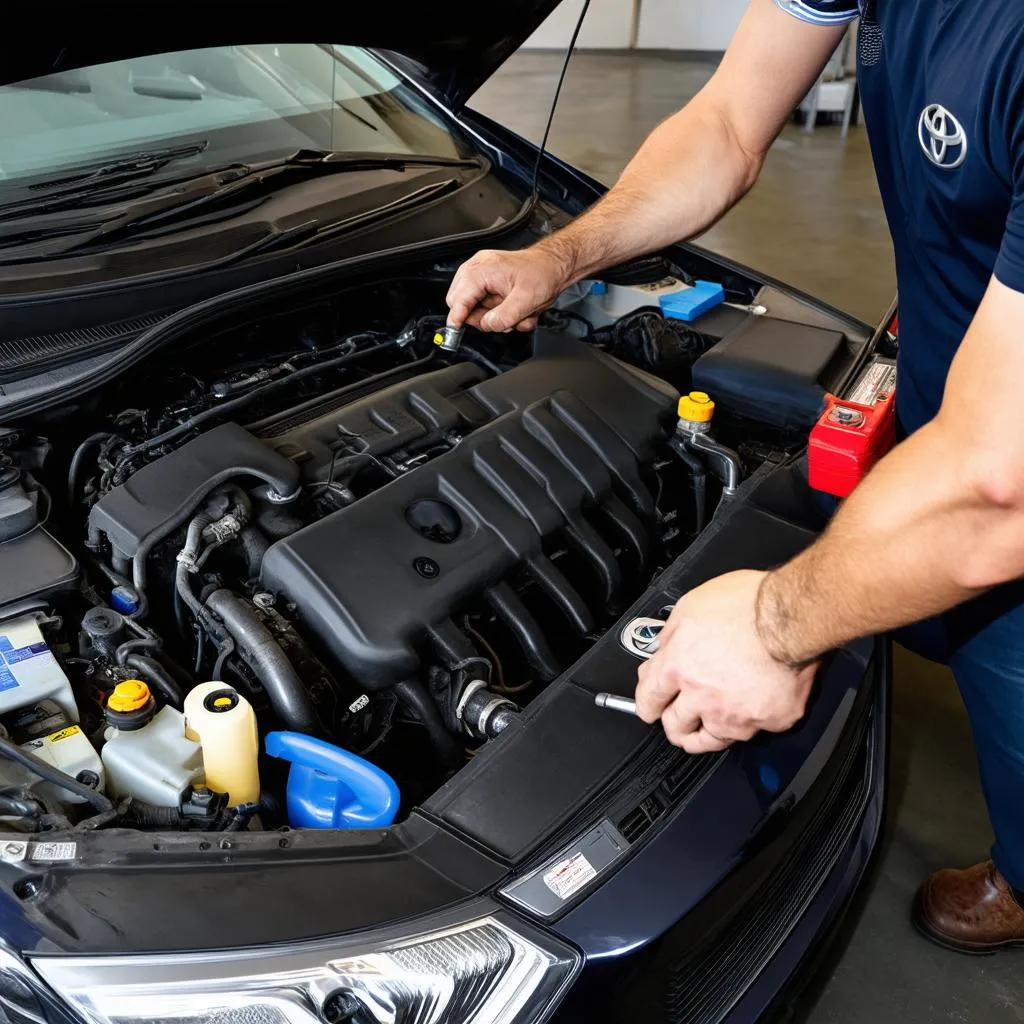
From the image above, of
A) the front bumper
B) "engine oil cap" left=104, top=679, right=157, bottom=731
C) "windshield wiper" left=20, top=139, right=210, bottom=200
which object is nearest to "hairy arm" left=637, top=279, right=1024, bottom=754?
the front bumper

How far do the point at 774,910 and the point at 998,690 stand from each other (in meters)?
0.36

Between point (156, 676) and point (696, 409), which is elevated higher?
point (696, 409)

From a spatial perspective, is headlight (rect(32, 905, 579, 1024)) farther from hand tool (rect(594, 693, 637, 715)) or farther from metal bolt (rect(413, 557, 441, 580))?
metal bolt (rect(413, 557, 441, 580))

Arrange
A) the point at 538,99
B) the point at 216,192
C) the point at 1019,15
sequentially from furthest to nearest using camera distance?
the point at 538,99 < the point at 216,192 < the point at 1019,15

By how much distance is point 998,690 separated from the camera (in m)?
1.15

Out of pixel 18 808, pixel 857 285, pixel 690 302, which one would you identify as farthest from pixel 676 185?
pixel 857 285

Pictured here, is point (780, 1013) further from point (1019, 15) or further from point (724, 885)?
point (1019, 15)

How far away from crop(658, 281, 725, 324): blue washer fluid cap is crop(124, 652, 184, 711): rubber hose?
3.43ft

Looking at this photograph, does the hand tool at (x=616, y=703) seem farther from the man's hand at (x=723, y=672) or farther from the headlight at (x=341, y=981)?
the headlight at (x=341, y=981)

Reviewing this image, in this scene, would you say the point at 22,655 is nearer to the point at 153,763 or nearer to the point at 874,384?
the point at 153,763

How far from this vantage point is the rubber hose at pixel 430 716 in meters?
1.06

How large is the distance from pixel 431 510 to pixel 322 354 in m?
0.43

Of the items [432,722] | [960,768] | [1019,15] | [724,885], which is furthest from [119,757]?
[960,768]

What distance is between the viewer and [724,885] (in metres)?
0.93
